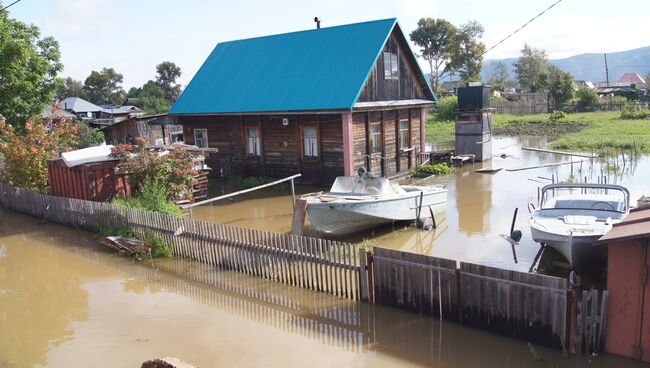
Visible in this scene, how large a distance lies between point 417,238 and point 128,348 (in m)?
8.11

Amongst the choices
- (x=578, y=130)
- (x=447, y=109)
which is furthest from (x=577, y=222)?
(x=447, y=109)

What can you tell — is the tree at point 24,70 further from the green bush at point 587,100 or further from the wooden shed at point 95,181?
the green bush at point 587,100

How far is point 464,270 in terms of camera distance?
28.3 ft

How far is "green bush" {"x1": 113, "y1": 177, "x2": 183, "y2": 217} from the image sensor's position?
15875 mm

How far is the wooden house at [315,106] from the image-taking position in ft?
71.3

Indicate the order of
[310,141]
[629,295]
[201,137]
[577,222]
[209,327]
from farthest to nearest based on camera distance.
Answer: [201,137]
[310,141]
[577,222]
[209,327]
[629,295]

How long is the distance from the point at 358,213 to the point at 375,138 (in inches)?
384

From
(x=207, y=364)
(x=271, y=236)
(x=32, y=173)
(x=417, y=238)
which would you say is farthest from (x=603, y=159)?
(x=32, y=173)

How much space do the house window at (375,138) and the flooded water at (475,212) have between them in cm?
267

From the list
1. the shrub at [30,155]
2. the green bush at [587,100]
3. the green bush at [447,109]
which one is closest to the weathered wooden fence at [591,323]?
the shrub at [30,155]

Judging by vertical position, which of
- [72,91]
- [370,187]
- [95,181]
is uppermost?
[72,91]

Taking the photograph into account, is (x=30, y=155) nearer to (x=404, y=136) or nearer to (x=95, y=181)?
(x=95, y=181)

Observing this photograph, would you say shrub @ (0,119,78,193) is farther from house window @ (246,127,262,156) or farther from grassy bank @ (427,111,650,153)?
grassy bank @ (427,111,650,153)

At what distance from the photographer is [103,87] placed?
10569cm
